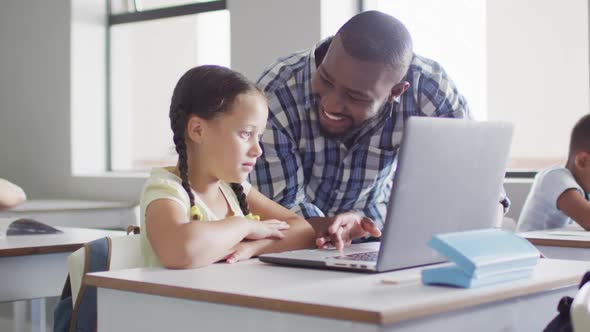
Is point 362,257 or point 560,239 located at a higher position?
point 362,257

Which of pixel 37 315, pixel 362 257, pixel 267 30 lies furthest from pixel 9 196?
pixel 267 30

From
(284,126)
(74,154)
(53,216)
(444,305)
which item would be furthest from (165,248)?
(74,154)

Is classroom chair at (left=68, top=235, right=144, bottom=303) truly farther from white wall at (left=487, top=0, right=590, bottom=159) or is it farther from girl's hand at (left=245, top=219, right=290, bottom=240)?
white wall at (left=487, top=0, right=590, bottom=159)

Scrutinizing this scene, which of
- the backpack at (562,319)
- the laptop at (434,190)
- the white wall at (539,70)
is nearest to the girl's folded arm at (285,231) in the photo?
the laptop at (434,190)

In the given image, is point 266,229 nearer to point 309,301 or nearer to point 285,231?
point 285,231

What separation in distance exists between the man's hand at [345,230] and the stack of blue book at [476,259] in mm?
451

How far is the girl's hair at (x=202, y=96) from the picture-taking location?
5.57ft

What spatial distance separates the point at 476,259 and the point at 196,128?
2.37 feet

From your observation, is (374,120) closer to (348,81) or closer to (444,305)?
(348,81)

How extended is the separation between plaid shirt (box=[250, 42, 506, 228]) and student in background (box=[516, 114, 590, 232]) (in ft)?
2.81

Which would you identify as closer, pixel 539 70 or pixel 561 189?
pixel 561 189

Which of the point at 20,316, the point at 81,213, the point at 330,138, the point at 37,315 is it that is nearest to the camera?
the point at 330,138

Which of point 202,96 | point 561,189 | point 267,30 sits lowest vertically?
point 561,189

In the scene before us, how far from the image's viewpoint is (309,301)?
1.07m
